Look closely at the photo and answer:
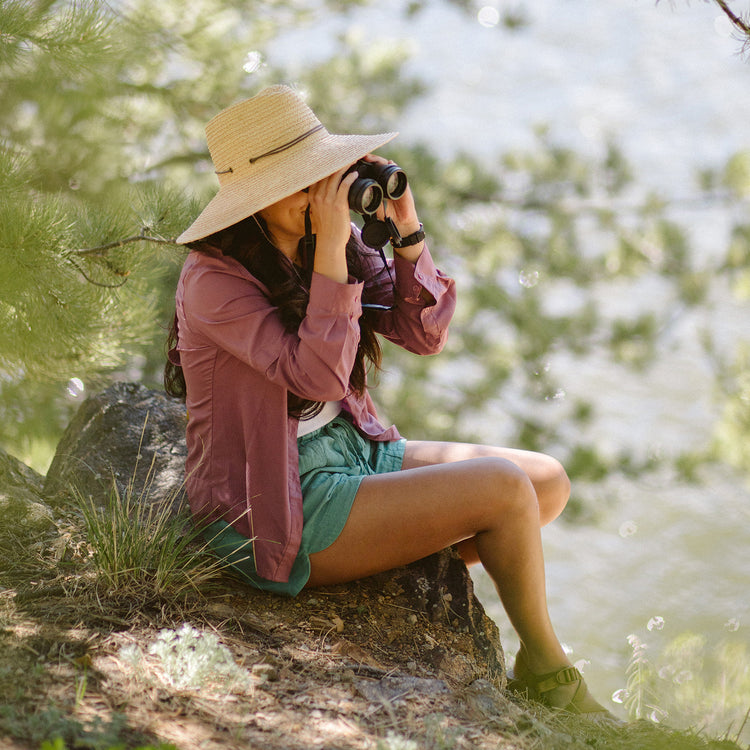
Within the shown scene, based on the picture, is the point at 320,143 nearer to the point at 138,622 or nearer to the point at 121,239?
the point at 121,239

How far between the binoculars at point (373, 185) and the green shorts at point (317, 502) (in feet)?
1.68

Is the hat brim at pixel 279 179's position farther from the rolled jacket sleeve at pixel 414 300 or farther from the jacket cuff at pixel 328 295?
the rolled jacket sleeve at pixel 414 300

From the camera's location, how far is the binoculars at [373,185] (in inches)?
65.9

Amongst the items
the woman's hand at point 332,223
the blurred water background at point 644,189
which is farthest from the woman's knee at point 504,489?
the blurred water background at point 644,189

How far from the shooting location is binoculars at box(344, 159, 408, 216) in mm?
1674

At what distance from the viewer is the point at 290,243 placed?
6.02ft

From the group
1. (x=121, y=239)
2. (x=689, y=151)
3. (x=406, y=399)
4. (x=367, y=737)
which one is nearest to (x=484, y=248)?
(x=406, y=399)

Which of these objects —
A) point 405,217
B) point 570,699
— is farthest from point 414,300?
point 570,699

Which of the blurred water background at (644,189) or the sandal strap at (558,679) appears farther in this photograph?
the blurred water background at (644,189)

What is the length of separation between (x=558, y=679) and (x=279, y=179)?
3.97 feet

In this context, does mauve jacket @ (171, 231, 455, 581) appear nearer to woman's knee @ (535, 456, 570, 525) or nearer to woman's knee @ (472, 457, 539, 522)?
woman's knee @ (472, 457, 539, 522)

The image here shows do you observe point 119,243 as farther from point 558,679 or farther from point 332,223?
point 558,679

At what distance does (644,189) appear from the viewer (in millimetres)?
7594

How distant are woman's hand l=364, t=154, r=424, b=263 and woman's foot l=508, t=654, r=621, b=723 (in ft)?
3.24
